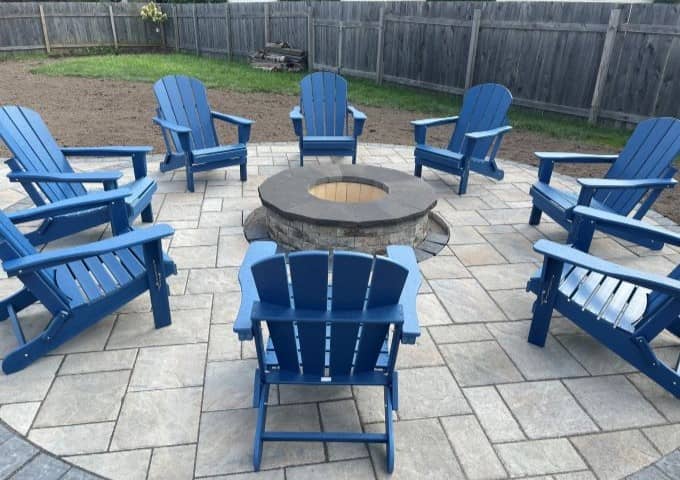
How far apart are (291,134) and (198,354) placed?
469cm

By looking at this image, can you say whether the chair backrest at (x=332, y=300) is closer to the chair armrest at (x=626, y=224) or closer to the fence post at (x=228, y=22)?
the chair armrest at (x=626, y=224)

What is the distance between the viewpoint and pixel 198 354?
2.43m

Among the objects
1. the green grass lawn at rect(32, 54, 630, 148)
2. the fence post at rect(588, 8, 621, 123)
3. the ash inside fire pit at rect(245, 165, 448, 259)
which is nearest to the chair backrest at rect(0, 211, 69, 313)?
the ash inside fire pit at rect(245, 165, 448, 259)

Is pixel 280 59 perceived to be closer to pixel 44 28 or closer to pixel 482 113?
pixel 44 28

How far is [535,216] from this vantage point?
4.01 meters

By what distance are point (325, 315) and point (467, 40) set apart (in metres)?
8.32

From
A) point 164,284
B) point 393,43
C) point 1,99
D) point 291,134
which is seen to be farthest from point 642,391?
point 1,99

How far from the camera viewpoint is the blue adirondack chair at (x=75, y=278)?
2107 mm

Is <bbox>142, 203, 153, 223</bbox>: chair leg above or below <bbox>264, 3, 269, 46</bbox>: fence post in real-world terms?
below

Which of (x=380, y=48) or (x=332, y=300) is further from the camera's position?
(x=380, y=48)

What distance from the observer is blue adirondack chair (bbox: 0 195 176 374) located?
2.11 meters

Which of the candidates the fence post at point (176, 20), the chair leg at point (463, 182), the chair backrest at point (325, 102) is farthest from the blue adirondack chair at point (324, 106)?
the fence post at point (176, 20)

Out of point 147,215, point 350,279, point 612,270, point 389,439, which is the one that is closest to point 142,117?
point 147,215

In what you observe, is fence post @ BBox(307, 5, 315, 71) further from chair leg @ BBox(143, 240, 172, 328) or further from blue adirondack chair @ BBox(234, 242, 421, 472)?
blue adirondack chair @ BBox(234, 242, 421, 472)
